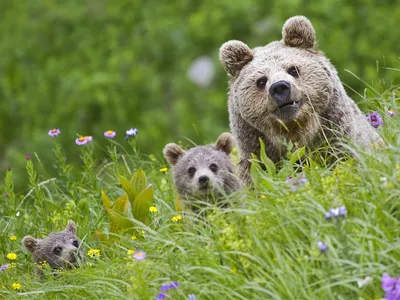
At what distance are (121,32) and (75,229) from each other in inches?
452

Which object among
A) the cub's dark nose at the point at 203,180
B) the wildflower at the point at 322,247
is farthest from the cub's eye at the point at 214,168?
the wildflower at the point at 322,247

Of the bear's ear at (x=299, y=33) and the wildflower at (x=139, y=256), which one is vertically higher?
the bear's ear at (x=299, y=33)

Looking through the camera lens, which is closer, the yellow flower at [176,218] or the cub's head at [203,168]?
the yellow flower at [176,218]

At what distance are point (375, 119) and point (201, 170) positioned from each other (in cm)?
117

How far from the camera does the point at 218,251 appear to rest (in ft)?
19.4

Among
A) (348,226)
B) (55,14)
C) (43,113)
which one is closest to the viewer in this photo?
(348,226)

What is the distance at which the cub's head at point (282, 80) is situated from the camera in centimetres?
741

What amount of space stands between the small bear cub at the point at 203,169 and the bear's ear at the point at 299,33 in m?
0.78

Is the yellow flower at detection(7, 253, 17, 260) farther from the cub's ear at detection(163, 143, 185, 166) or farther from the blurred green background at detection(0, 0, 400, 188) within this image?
the blurred green background at detection(0, 0, 400, 188)

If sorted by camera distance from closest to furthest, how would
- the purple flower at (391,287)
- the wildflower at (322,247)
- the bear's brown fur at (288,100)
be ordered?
the purple flower at (391,287)
the wildflower at (322,247)
the bear's brown fur at (288,100)

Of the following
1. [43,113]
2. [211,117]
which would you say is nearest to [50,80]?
[43,113]

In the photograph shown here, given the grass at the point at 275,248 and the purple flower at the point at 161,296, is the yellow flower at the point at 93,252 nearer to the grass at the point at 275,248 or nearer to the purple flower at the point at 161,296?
the grass at the point at 275,248

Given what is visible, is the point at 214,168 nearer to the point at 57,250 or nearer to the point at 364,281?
the point at 57,250

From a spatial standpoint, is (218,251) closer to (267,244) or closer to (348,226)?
(267,244)
